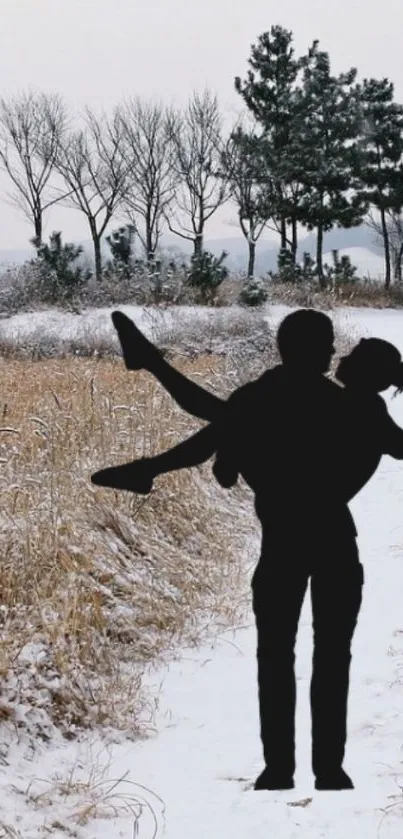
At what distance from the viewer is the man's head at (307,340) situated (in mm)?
562

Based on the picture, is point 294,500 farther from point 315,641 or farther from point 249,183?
point 249,183

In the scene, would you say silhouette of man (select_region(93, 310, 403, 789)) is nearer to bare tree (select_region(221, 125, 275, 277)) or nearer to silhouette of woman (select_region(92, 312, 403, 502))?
silhouette of woman (select_region(92, 312, 403, 502))

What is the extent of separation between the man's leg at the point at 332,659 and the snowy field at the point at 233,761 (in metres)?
0.09

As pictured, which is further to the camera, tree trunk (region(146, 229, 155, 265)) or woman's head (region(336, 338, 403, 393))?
tree trunk (region(146, 229, 155, 265))

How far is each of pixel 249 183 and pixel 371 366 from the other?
3.91 ft

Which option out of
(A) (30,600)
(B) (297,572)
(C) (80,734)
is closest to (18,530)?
(A) (30,600)

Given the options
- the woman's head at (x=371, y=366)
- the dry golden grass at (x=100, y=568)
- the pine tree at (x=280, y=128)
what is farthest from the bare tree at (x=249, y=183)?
the dry golden grass at (x=100, y=568)

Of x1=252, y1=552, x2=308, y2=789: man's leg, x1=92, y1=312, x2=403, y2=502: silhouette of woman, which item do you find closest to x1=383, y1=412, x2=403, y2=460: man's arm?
x1=92, y1=312, x2=403, y2=502: silhouette of woman

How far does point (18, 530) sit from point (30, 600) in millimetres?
364

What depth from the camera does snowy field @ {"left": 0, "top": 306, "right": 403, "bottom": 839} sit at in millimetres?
1057

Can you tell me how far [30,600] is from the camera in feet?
12.2

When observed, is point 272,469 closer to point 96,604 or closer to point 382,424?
point 382,424

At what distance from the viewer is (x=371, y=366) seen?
1.91 feet

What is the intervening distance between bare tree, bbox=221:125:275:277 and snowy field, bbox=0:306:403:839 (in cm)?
20
